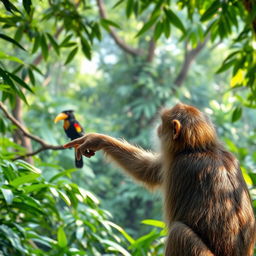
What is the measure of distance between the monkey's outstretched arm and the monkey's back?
0.35 metres

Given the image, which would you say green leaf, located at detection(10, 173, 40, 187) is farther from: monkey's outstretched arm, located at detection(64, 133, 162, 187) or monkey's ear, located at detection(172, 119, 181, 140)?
monkey's ear, located at detection(172, 119, 181, 140)

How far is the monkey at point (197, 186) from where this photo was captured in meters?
2.32

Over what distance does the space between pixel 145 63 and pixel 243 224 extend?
11.4 meters

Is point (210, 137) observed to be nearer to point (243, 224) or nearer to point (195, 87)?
point (243, 224)

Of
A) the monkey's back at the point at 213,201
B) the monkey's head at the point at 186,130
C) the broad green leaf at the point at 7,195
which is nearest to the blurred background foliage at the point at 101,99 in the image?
the broad green leaf at the point at 7,195

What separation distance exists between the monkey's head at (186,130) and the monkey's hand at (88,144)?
45 centimetres

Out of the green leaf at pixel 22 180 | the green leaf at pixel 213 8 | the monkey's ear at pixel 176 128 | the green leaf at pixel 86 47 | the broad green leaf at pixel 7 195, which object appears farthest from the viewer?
the green leaf at pixel 86 47

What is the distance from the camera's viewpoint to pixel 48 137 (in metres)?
5.18

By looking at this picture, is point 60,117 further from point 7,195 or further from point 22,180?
point 7,195

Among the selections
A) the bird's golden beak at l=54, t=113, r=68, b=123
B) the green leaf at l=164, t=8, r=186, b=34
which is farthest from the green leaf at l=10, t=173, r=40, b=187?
the green leaf at l=164, t=8, r=186, b=34

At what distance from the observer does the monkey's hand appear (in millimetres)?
2787

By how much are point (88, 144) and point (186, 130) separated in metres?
0.68

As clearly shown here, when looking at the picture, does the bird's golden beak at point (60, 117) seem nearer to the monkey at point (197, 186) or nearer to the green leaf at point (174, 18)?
the monkey at point (197, 186)

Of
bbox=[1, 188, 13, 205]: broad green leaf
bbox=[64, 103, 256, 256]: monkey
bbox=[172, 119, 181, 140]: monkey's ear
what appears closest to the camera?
bbox=[1, 188, 13, 205]: broad green leaf
